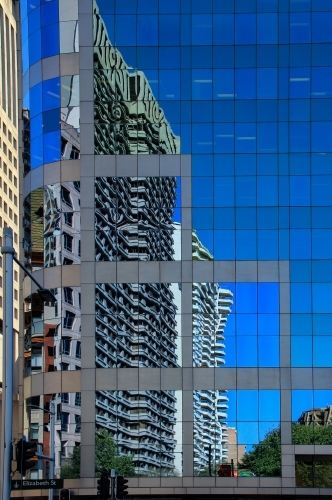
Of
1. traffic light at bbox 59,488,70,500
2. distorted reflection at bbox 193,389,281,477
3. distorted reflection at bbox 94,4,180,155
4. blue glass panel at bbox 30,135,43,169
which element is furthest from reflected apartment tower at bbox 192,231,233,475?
traffic light at bbox 59,488,70,500

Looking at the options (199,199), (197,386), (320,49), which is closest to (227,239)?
(199,199)

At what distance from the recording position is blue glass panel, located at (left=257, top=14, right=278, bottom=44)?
62.3m

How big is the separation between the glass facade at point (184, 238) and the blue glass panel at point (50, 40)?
7 centimetres

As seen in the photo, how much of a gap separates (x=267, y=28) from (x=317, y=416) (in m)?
24.0

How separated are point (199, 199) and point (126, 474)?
1706cm

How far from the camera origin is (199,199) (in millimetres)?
61375

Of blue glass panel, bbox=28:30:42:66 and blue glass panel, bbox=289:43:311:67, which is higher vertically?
blue glass panel, bbox=28:30:42:66

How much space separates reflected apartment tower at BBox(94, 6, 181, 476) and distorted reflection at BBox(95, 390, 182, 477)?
0.19 ft

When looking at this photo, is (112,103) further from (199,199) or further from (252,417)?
(252,417)

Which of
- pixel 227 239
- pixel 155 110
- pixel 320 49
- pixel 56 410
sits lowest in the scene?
pixel 56 410

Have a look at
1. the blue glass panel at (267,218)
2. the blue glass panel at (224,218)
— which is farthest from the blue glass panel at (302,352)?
the blue glass panel at (224,218)

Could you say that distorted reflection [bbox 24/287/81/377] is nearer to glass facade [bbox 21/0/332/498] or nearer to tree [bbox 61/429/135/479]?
glass facade [bbox 21/0/332/498]

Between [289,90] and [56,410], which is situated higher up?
[289,90]

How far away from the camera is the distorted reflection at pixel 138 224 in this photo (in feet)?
201
